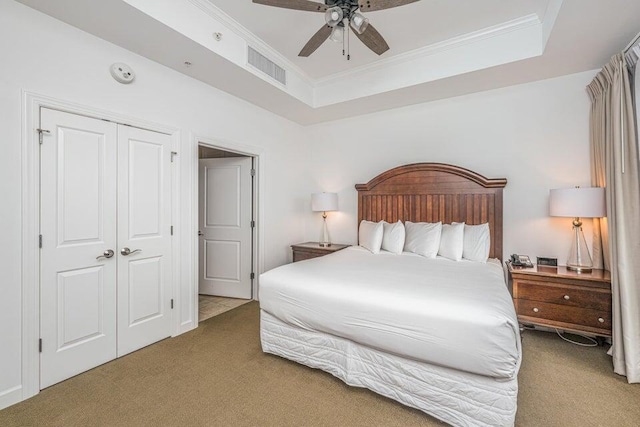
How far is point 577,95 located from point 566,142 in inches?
19.5

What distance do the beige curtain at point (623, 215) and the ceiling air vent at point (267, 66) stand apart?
316 cm

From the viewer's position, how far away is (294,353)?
2.38 metres

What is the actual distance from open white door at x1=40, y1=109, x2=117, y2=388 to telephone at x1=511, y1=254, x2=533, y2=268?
392 cm

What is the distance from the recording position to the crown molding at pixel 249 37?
2.55 metres

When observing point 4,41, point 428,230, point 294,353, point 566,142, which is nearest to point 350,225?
point 428,230

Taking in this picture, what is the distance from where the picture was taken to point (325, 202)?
4352 millimetres

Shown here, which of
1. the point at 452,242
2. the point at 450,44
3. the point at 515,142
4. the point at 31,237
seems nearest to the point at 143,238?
the point at 31,237

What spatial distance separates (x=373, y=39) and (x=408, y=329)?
2.19 m

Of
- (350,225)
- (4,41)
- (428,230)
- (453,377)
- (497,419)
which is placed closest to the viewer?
(497,419)

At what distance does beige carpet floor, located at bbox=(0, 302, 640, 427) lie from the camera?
1.82 meters

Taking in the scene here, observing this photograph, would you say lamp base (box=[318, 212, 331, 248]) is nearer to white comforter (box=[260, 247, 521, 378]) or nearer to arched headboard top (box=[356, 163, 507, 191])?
arched headboard top (box=[356, 163, 507, 191])

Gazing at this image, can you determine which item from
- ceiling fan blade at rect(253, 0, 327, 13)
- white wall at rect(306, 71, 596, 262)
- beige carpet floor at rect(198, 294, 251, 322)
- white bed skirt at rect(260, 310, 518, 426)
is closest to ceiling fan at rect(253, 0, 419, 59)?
ceiling fan blade at rect(253, 0, 327, 13)

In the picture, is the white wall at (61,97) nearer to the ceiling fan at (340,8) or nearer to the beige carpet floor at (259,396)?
the beige carpet floor at (259,396)

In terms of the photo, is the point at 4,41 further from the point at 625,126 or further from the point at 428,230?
the point at 625,126
